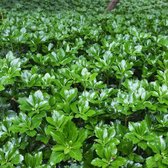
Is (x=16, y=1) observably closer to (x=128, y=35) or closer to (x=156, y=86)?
(x=128, y=35)

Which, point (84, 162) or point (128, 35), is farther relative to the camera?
point (128, 35)

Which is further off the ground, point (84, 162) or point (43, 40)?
point (43, 40)

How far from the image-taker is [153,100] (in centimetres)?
151

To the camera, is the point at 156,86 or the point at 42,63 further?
the point at 42,63

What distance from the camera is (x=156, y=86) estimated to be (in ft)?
5.02

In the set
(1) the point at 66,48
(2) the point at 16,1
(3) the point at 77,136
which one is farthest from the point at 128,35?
(2) the point at 16,1

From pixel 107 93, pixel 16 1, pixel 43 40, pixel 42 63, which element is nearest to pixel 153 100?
pixel 107 93

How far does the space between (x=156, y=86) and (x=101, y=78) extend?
16.7 inches

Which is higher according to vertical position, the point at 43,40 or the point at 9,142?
the point at 43,40

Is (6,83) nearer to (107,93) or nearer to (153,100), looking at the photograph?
(107,93)

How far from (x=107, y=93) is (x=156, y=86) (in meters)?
0.25

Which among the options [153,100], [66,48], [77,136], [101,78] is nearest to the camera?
[77,136]

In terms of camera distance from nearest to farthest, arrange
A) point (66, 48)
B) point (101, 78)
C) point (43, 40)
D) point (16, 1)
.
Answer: point (101, 78)
point (66, 48)
point (43, 40)
point (16, 1)

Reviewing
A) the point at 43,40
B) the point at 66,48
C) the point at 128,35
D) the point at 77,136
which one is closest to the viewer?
the point at 77,136
